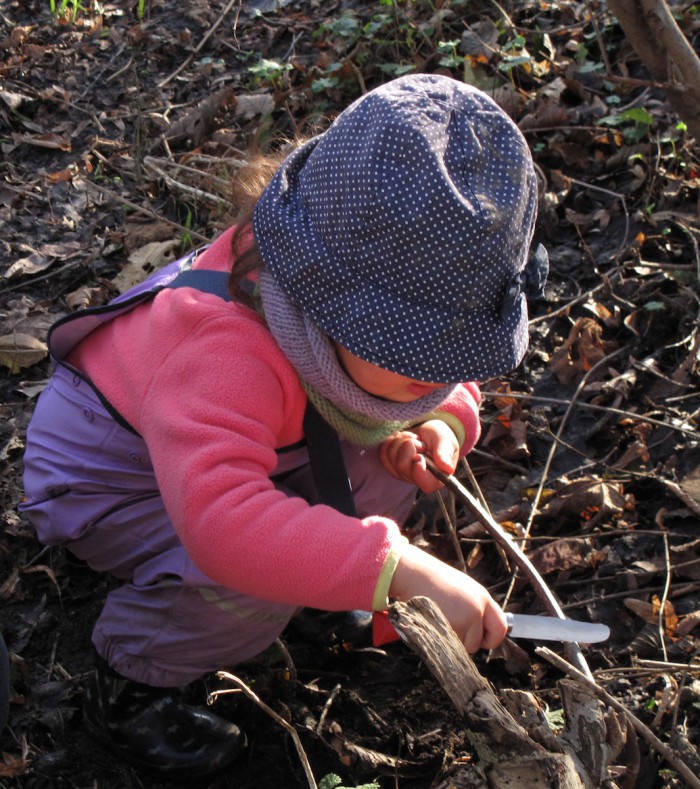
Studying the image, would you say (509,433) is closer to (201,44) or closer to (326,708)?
(326,708)

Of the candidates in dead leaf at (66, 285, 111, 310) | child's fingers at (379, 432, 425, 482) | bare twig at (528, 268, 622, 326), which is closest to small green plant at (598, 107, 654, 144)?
bare twig at (528, 268, 622, 326)

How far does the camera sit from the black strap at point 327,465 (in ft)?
6.50

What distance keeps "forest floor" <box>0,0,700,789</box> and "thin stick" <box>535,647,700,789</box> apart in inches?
3.2

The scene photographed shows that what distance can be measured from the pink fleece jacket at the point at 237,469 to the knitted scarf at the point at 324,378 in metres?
0.05

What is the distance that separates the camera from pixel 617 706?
5.10 feet

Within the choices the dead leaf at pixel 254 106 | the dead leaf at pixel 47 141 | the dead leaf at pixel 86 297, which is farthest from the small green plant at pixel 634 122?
the dead leaf at pixel 47 141

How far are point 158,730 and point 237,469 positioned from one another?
72 centimetres

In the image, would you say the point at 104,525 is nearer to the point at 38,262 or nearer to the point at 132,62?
the point at 38,262

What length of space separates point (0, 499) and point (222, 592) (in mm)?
953

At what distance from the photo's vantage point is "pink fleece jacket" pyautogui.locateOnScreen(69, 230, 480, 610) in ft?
5.50

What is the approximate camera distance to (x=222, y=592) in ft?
6.35

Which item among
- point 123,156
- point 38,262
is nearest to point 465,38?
point 123,156

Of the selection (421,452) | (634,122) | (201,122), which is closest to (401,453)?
(421,452)

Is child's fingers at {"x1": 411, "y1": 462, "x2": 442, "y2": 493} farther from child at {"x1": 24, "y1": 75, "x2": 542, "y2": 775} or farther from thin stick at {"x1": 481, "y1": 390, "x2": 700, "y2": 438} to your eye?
thin stick at {"x1": 481, "y1": 390, "x2": 700, "y2": 438}
